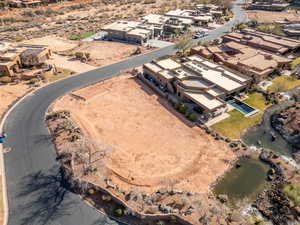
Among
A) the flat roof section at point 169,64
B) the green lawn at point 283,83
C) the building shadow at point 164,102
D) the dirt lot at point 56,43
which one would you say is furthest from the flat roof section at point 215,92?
the dirt lot at point 56,43

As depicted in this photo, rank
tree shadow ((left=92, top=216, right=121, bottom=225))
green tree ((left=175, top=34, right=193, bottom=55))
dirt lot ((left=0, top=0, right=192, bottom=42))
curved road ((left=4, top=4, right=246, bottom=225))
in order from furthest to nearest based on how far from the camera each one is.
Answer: dirt lot ((left=0, top=0, right=192, bottom=42)), green tree ((left=175, top=34, right=193, bottom=55)), curved road ((left=4, top=4, right=246, bottom=225)), tree shadow ((left=92, top=216, right=121, bottom=225))

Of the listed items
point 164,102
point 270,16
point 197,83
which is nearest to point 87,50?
point 164,102

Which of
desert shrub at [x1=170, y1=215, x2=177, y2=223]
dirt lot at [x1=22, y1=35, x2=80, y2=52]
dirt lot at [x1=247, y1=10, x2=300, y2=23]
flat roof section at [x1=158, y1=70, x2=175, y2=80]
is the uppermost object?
dirt lot at [x1=247, y1=10, x2=300, y2=23]

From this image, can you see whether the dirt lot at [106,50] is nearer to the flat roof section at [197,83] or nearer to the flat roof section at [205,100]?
the flat roof section at [197,83]

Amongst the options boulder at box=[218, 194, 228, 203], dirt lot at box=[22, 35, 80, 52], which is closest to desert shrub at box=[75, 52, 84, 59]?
dirt lot at box=[22, 35, 80, 52]

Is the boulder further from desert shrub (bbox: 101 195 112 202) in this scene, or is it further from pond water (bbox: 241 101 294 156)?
desert shrub (bbox: 101 195 112 202)

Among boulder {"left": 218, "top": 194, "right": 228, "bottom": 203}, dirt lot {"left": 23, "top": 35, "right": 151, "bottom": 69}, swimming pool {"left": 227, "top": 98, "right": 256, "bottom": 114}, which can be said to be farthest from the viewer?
dirt lot {"left": 23, "top": 35, "right": 151, "bottom": 69}

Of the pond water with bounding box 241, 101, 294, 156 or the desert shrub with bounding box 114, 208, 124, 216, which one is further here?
the pond water with bounding box 241, 101, 294, 156
